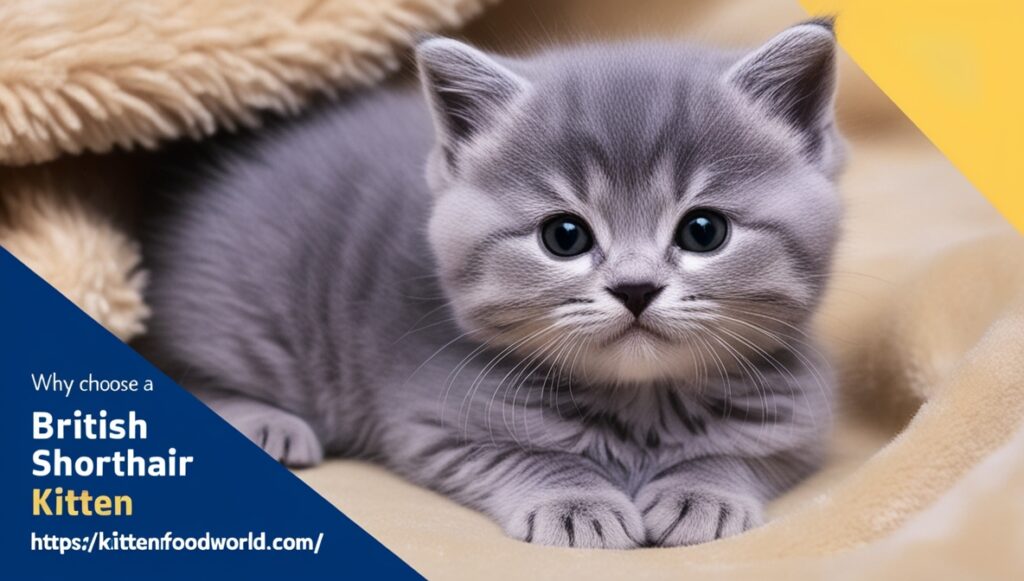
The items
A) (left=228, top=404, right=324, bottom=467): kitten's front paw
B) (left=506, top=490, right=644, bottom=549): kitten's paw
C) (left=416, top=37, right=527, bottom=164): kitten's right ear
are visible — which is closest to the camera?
(left=506, top=490, right=644, bottom=549): kitten's paw

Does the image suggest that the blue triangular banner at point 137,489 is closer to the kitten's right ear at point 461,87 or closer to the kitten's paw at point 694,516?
the kitten's paw at point 694,516

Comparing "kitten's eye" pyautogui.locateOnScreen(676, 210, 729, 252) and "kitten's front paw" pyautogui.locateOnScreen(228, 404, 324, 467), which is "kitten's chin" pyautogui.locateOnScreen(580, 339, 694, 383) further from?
"kitten's front paw" pyautogui.locateOnScreen(228, 404, 324, 467)

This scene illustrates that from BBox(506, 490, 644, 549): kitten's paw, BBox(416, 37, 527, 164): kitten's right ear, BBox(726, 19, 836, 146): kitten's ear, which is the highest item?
BBox(416, 37, 527, 164): kitten's right ear

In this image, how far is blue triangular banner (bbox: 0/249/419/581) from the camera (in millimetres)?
1194

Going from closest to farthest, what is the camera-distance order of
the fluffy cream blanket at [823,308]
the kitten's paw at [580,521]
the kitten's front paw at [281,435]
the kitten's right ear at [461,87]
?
the fluffy cream blanket at [823,308] → the kitten's paw at [580,521] → the kitten's right ear at [461,87] → the kitten's front paw at [281,435]

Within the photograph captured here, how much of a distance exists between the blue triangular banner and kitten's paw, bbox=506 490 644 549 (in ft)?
0.59

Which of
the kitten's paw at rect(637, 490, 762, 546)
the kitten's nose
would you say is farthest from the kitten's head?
the kitten's paw at rect(637, 490, 762, 546)

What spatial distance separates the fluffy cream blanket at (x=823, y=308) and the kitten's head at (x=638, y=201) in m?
0.20

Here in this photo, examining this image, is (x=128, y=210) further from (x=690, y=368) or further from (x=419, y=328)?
(x=690, y=368)

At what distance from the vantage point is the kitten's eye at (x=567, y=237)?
1.30 metres

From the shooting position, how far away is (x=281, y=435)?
5.20 feet

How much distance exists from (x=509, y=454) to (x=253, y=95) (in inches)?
25.5

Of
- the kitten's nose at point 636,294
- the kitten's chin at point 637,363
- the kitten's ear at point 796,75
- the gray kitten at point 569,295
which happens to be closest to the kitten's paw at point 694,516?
the gray kitten at point 569,295

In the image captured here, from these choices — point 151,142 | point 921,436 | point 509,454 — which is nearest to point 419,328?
point 509,454
